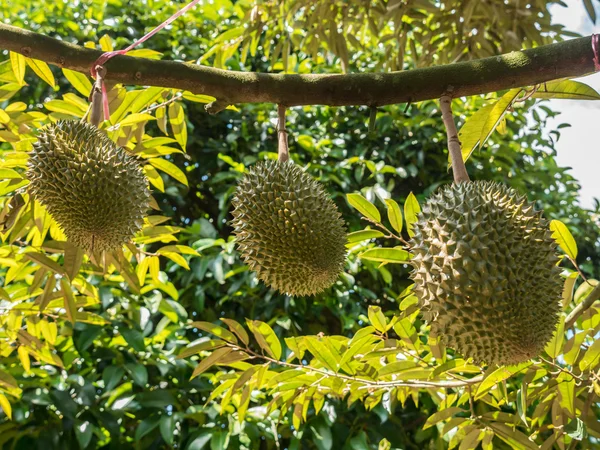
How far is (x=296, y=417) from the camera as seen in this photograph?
1.78 meters

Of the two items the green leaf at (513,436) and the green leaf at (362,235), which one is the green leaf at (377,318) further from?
the green leaf at (513,436)

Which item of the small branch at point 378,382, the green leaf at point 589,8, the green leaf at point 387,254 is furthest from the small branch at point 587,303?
the green leaf at point 589,8

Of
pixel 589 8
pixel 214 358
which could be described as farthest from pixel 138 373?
pixel 589 8

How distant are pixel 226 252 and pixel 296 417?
3.78ft

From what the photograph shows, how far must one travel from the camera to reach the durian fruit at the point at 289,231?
1.26m

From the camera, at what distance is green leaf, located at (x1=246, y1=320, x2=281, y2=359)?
158 cm

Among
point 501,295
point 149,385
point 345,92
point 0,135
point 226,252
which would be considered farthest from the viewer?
point 226,252

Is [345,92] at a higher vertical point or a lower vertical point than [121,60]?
lower

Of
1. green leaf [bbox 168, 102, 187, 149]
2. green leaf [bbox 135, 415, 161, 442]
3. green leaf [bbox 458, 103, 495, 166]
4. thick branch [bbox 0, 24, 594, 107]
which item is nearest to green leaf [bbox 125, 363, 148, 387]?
green leaf [bbox 135, 415, 161, 442]

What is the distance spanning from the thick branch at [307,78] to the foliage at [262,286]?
120 mm

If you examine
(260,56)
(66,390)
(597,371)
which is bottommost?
(66,390)

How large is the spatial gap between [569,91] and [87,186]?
37.3 inches

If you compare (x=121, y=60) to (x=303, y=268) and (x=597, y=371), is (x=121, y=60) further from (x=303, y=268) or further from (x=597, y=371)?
(x=597, y=371)

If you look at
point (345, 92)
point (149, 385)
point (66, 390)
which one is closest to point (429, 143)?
point (149, 385)
